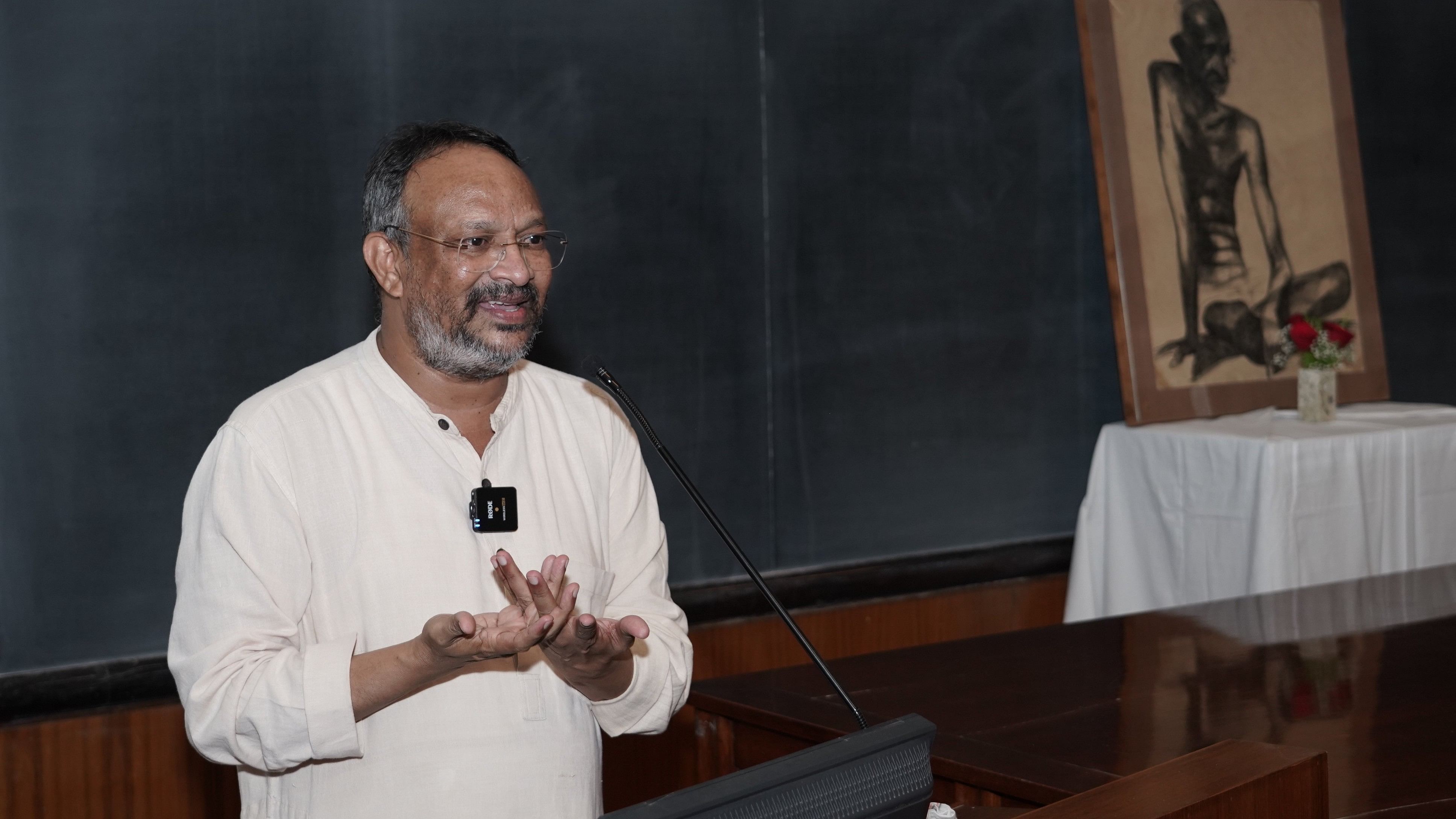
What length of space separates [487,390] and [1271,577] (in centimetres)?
279

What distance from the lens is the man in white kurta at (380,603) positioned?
172 cm

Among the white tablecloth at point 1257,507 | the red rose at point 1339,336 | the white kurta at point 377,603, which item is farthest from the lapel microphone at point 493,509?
the red rose at point 1339,336

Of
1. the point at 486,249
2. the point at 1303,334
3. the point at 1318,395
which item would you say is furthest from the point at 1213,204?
the point at 486,249

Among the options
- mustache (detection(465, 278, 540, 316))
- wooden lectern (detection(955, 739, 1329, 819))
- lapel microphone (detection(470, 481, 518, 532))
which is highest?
mustache (detection(465, 278, 540, 316))

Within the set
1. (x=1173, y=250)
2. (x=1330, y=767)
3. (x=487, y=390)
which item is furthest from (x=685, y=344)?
(x=1330, y=767)

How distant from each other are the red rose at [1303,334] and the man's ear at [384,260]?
3368 millimetres

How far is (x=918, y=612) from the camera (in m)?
4.44

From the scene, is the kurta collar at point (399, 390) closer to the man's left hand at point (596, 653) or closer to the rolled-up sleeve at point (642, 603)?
the rolled-up sleeve at point (642, 603)

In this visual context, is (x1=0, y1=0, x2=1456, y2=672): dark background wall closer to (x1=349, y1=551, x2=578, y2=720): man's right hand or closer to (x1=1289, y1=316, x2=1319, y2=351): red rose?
(x1=1289, y1=316, x2=1319, y2=351): red rose

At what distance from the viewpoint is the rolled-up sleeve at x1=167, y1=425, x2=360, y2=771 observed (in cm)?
170

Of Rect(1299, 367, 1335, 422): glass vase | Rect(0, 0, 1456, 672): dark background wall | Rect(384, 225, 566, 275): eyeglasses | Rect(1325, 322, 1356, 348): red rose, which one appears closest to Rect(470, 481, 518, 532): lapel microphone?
Rect(384, 225, 566, 275): eyeglasses

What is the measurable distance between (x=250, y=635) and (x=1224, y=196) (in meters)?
3.73

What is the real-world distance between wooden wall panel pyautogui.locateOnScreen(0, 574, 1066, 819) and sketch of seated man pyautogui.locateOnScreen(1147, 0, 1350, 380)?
3.08 ft

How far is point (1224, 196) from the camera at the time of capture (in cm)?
464
